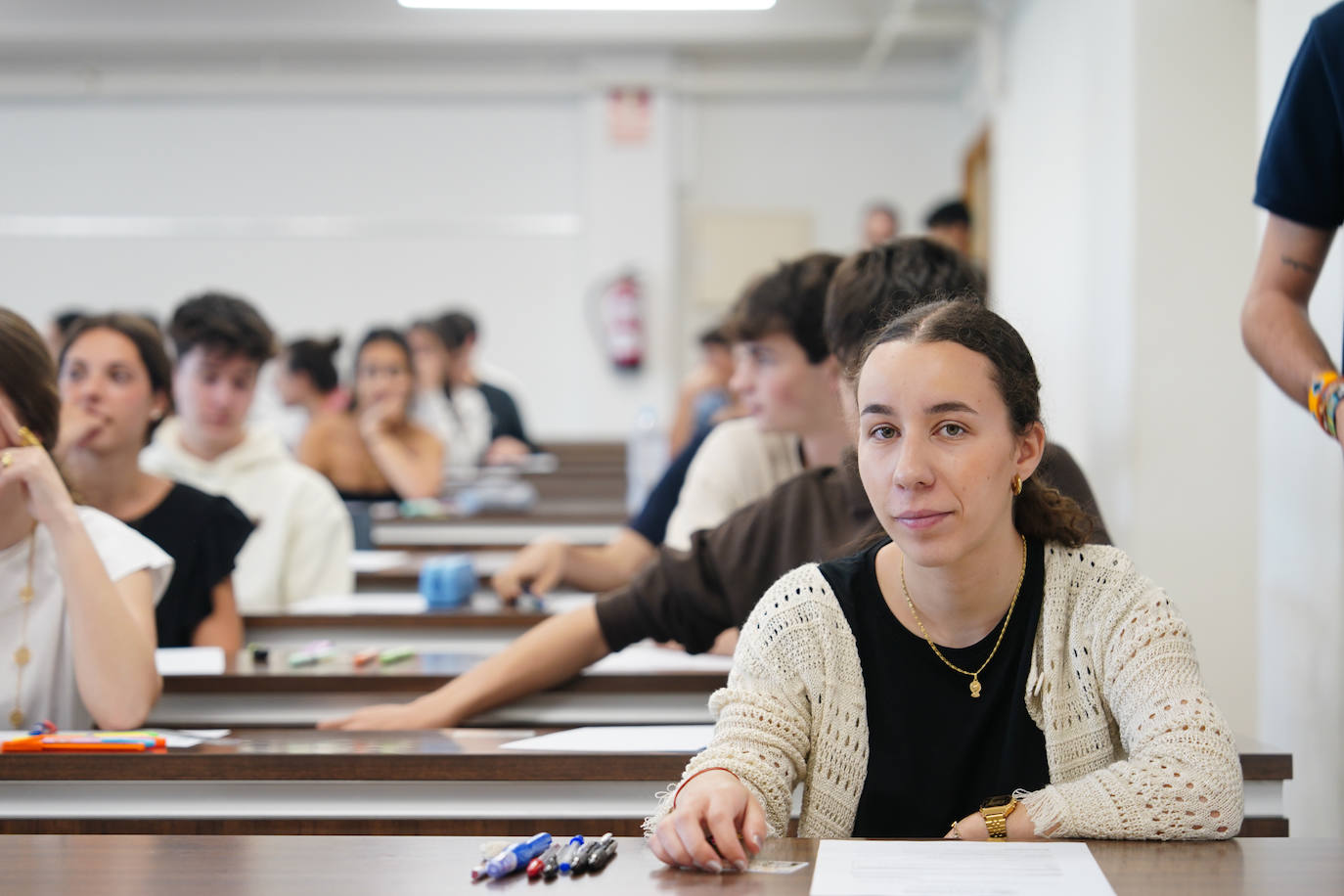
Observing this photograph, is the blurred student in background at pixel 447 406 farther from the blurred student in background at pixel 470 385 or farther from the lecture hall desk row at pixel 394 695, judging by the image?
the lecture hall desk row at pixel 394 695

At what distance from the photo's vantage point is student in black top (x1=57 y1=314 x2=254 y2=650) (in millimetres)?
2143

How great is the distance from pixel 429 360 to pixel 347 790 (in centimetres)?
450

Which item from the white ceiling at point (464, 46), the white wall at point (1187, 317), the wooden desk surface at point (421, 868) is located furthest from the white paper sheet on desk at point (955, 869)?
the white ceiling at point (464, 46)

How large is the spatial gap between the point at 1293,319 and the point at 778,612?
2.76 feet

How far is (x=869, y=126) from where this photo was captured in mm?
9328

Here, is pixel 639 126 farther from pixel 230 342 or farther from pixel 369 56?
pixel 230 342

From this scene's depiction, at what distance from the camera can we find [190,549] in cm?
215

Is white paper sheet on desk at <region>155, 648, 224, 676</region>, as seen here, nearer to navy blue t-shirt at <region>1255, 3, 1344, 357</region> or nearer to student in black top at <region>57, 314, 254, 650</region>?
student in black top at <region>57, 314, 254, 650</region>

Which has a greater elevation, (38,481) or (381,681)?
(38,481)

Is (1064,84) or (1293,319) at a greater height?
(1064,84)

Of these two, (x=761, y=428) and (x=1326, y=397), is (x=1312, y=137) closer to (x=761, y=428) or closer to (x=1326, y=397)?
(x=1326, y=397)

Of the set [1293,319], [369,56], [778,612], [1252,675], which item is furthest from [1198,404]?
[369,56]

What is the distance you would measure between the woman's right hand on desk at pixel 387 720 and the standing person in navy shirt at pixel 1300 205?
1.11m

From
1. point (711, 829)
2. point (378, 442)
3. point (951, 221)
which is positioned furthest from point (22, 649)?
point (951, 221)
